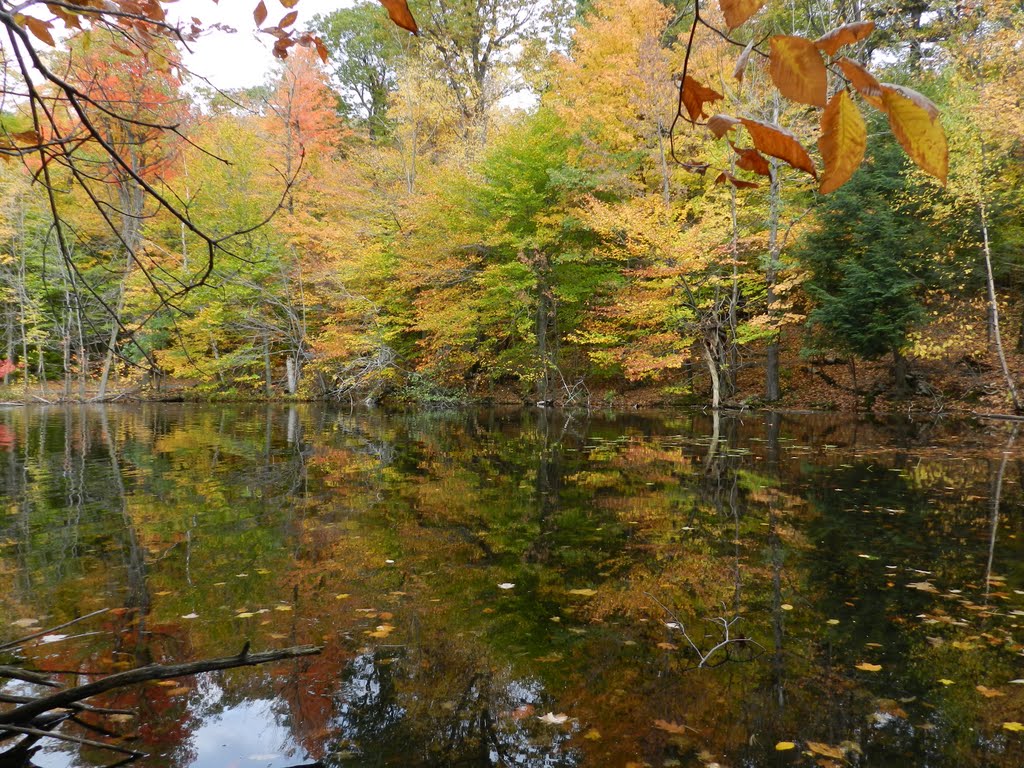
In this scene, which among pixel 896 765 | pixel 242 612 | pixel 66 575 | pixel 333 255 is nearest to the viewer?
pixel 896 765

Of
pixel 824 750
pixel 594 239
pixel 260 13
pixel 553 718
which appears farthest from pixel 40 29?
pixel 594 239

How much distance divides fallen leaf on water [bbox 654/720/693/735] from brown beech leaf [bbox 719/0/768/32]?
2452 mm

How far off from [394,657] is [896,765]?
82.1 inches

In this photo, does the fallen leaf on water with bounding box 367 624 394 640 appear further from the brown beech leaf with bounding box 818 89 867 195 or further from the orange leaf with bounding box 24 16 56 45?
the brown beech leaf with bounding box 818 89 867 195

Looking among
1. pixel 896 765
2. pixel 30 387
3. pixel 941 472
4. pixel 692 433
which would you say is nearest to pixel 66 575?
pixel 896 765

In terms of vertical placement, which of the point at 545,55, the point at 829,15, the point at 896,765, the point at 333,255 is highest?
the point at 545,55

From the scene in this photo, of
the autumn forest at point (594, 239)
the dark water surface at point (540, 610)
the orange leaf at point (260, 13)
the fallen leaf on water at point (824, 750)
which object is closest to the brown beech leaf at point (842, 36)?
the orange leaf at point (260, 13)

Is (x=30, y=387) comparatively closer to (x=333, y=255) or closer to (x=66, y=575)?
(x=333, y=255)

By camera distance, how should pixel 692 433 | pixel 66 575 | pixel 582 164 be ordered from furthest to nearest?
1. pixel 582 164
2. pixel 692 433
3. pixel 66 575

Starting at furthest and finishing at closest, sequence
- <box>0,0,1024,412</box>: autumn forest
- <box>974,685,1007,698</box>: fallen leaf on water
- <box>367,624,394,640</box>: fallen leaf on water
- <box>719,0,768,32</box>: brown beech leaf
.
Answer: <box>0,0,1024,412</box>: autumn forest
<box>367,624,394,640</box>: fallen leaf on water
<box>974,685,1007,698</box>: fallen leaf on water
<box>719,0,768,32</box>: brown beech leaf

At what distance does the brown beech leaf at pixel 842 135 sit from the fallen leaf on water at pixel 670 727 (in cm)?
233

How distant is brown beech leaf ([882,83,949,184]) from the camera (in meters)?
0.67

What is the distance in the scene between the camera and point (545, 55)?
24391 millimetres

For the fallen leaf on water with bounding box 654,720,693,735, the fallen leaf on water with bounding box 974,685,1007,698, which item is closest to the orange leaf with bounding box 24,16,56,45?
the fallen leaf on water with bounding box 654,720,693,735
